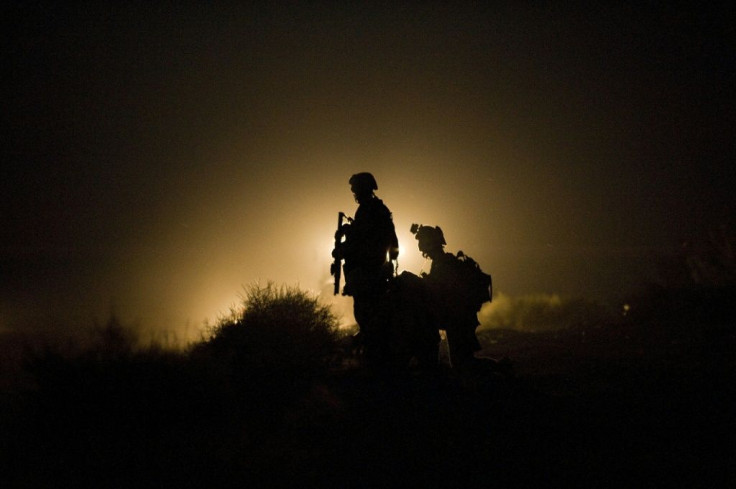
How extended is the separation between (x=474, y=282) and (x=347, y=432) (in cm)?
343

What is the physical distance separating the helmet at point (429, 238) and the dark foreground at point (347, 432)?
6.62 feet

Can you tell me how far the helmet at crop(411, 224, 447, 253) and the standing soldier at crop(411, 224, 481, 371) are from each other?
288 mm

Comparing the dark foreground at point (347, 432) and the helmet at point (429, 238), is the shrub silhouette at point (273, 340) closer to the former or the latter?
the dark foreground at point (347, 432)

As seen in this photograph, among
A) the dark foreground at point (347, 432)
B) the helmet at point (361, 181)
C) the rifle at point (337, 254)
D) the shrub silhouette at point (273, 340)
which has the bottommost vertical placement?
the dark foreground at point (347, 432)

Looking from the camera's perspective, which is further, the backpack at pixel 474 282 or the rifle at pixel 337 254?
the rifle at pixel 337 254

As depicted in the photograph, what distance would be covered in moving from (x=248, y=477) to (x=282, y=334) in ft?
11.0

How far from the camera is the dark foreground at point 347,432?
4.36m

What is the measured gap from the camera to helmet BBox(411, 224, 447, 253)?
8305 mm

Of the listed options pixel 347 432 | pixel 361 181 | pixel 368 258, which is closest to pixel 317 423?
pixel 347 432

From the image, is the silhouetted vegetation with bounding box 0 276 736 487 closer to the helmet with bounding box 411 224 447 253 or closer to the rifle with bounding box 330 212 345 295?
the rifle with bounding box 330 212 345 295

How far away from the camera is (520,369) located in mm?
9531

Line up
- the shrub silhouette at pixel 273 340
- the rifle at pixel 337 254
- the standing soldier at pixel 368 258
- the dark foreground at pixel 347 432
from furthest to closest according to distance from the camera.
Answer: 1. the rifle at pixel 337 254
2. the standing soldier at pixel 368 258
3. the shrub silhouette at pixel 273 340
4. the dark foreground at pixel 347 432

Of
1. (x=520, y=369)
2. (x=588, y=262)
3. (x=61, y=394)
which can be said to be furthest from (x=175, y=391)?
(x=588, y=262)

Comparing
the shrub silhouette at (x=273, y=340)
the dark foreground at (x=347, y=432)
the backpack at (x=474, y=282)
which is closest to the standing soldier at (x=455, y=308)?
the backpack at (x=474, y=282)
